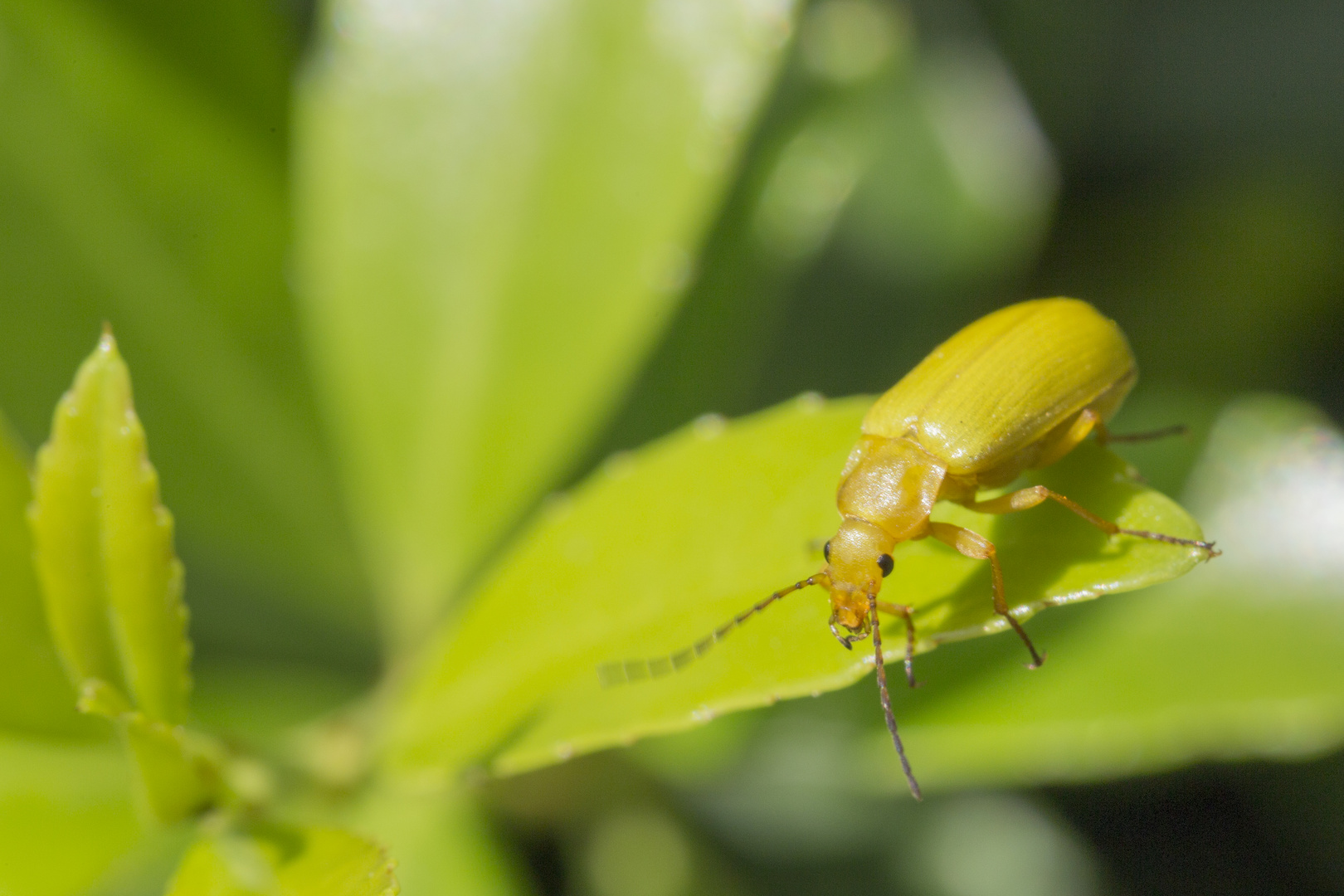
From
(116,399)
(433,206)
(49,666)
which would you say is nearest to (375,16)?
(433,206)

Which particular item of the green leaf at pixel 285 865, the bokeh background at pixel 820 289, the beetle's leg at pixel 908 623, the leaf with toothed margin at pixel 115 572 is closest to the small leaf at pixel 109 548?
the leaf with toothed margin at pixel 115 572

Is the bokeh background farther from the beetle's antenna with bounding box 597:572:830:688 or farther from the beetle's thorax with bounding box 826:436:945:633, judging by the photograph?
the beetle's antenna with bounding box 597:572:830:688

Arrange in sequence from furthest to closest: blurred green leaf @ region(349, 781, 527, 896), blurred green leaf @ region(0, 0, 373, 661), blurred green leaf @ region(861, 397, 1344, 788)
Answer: blurred green leaf @ region(0, 0, 373, 661), blurred green leaf @ region(349, 781, 527, 896), blurred green leaf @ region(861, 397, 1344, 788)

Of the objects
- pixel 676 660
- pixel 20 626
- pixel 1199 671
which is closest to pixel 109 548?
pixel 20 626

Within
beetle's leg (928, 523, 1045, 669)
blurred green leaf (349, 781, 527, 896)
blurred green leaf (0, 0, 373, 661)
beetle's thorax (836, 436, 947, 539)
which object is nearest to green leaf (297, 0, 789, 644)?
blurred green leaf (0, 0, 373, 661)

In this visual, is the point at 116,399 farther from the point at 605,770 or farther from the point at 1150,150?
the point at 1150,150

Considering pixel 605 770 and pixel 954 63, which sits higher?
pixel 954 63
